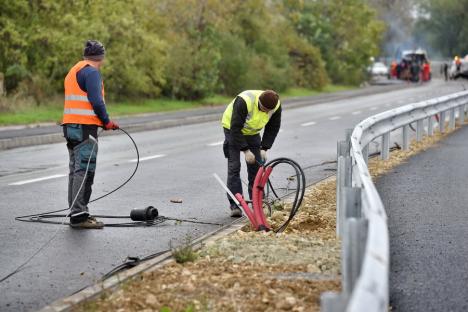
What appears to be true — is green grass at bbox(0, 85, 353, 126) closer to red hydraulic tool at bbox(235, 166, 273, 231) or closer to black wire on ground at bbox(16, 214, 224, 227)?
black wire on ground at bbox(16, 214, 224, 227)

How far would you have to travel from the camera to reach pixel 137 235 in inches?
366

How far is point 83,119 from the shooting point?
9.62 metres

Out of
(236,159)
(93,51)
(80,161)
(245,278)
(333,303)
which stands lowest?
(245,278)

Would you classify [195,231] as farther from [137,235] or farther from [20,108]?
[20,108]

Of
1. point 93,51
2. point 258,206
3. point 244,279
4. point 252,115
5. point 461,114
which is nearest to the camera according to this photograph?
point 244,279

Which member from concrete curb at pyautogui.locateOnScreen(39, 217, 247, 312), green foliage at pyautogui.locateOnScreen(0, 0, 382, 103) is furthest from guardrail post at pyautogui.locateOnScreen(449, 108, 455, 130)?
concrete curb at pyautogui.locateOnScreen(39, 217, 247, 312)

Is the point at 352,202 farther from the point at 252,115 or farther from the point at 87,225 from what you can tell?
A: the point at 87,225

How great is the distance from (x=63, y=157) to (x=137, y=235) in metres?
8.79

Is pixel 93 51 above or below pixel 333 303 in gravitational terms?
above

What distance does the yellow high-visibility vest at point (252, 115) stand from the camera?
32.2 feet

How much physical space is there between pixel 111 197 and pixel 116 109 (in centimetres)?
2085

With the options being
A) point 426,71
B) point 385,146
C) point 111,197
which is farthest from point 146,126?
point 426,71

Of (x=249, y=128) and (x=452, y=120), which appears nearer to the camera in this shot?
(x=249, y=128)

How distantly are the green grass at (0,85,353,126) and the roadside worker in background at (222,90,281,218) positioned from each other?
960 cm
